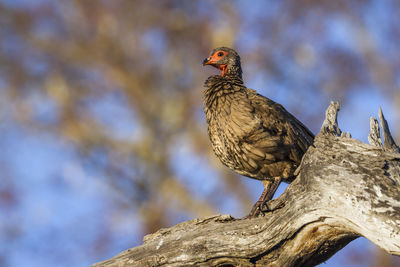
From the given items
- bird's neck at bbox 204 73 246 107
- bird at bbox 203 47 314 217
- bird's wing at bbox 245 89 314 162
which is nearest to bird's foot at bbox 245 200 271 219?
bird at bbox 203 47 314 217

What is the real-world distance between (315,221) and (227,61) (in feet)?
8.19

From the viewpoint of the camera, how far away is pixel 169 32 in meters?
14.2

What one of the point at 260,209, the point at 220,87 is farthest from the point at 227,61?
the point at 260,209

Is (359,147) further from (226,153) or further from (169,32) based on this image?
(169,32)

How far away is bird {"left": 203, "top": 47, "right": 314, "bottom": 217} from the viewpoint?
17.3ft

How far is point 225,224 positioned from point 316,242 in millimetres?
761

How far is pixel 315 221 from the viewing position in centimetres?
428

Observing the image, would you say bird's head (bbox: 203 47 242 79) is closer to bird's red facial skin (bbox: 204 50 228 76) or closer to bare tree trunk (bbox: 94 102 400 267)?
bird's red facial skin (bbox: 204 50 228 76)

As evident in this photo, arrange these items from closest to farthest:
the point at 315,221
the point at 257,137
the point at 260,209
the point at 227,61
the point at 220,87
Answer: the point at 315,221, the point at 260,209, the point at 257,137, the point at 220,87, the point at 227,61

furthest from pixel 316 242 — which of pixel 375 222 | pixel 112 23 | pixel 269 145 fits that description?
pixel 112 23

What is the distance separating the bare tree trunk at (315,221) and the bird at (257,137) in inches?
22.8

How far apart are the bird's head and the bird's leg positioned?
1275 millimetres

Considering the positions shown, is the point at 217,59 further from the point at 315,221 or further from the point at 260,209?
the point at 315,221

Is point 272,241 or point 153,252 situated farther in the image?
point 153,252
